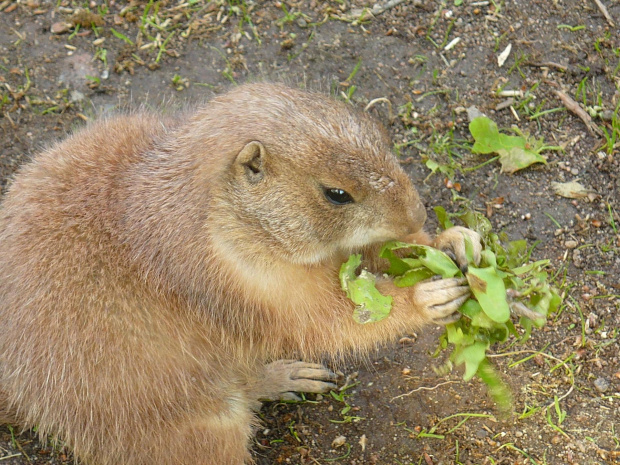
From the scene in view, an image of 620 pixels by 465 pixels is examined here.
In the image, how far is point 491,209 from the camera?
5371 millimetres

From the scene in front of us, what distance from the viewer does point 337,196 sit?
3.66 m

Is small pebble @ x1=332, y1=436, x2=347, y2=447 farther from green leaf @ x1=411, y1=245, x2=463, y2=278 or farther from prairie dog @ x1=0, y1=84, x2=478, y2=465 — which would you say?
green leaf @ x1=411, y1=245, x2=463, y2=278

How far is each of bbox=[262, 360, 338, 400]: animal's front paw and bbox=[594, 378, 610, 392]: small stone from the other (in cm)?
159

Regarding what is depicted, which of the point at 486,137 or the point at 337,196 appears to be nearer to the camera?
the point at 337,196

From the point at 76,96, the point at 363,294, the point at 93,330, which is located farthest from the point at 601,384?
the point at 76,96

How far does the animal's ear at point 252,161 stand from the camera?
12.0 ft

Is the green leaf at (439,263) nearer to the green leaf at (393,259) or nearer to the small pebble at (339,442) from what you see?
the green leaf at (393,259)

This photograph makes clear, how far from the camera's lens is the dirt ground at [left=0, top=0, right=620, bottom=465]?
4656 millimetres

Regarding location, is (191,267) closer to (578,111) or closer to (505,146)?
(505,146)

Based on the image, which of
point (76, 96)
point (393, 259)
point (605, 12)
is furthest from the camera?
point (76, 96)

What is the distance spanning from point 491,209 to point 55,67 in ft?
11.8

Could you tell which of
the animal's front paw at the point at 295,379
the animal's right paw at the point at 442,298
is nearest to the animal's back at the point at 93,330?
the animal's front paw at the point at 295,379

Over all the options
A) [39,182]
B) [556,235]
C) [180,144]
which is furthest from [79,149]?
[556,235]

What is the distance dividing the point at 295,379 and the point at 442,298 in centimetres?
145
